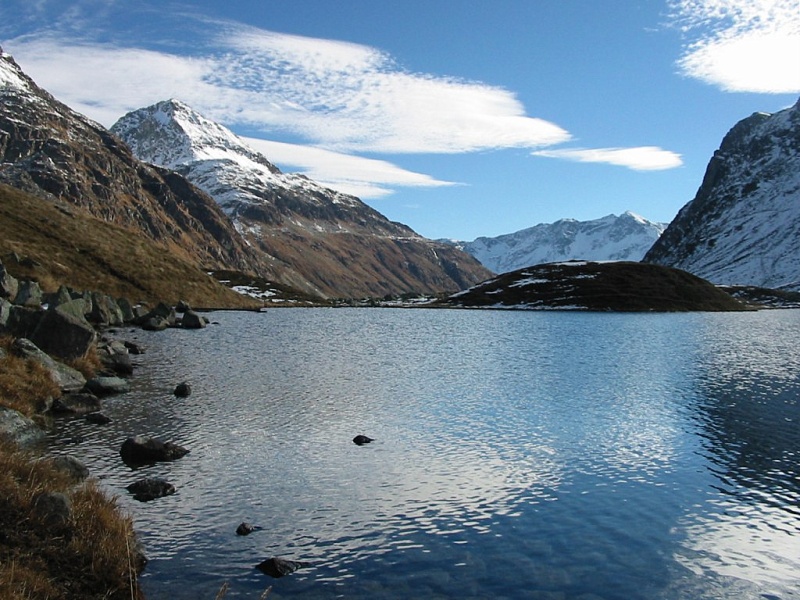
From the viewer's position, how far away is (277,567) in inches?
674

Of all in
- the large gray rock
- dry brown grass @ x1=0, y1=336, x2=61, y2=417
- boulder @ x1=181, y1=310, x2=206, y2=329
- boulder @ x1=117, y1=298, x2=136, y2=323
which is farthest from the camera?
boulder @ x1=117, y1=298, x2=136, y2=323

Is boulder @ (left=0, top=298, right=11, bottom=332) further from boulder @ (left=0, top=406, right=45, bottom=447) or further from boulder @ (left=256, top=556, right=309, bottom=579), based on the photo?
boulder @ (left=256, top=556, right=309, bottom=579)

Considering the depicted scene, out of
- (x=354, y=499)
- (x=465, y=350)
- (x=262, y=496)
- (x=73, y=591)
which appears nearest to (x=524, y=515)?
(x=354, y=499)

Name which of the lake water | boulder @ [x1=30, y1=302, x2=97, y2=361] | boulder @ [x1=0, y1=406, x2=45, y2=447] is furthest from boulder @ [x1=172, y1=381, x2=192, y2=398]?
boulder @ [x1=0, y1=406, x2=45, y2=447]

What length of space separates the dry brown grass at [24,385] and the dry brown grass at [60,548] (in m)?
15.1

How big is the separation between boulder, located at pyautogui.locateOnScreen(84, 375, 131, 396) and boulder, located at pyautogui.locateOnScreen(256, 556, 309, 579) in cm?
2694

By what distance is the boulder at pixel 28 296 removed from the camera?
220 feet

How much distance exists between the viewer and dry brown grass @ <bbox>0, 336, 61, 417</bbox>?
31.5 metres

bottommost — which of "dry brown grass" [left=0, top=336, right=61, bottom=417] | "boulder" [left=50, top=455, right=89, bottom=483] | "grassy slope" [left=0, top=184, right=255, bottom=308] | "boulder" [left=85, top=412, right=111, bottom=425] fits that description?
"boulder" [left=85, top=412, right=111, bottom=425]

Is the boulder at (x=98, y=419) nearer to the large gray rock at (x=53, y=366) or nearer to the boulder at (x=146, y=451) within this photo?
the large gray rock at (x=53, y=366)

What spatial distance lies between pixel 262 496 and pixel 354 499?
11.1ft

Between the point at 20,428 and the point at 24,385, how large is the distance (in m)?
7.14

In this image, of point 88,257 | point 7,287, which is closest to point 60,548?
point 7,287

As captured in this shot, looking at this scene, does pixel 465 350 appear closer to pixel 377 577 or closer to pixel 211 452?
pixel 211 452
